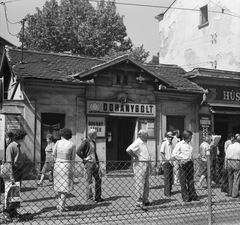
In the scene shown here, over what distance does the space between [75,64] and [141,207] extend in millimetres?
9818

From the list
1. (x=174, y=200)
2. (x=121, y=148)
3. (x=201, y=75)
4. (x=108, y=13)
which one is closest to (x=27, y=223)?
(x=174, y=200)

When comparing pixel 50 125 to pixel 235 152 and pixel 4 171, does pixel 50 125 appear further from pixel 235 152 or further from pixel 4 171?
pixel 4 171

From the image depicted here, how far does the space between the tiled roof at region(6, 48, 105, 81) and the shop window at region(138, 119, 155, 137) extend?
331 cm

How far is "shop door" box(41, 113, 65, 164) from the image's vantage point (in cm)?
1394

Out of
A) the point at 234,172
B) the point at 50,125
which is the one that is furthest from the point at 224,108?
the point at 50,125

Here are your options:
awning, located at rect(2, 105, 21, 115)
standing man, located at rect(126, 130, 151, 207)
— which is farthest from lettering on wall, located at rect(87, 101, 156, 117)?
standing man, located at rect(126, 130, 151, 207)

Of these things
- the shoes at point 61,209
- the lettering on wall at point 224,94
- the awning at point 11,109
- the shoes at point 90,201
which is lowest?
the shoes at point 90,201

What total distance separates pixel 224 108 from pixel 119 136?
533 cm

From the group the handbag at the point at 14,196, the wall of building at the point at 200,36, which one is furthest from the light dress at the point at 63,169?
the wall of building at the point at 200,36

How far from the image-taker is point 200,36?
76.2 feet

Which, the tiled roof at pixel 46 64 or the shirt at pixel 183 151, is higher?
the tiled roof at pixel 46 64

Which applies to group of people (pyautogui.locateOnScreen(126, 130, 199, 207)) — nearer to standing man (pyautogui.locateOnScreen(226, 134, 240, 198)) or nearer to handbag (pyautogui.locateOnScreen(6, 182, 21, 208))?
standing man (pyautogui.locateOnScreen(226, 134, 240, 198))

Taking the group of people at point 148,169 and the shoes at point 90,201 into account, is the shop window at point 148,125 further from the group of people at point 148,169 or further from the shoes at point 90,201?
the shoes at point 90,201

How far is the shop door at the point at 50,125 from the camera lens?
1394 centimetres
